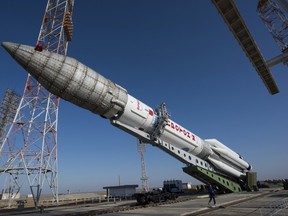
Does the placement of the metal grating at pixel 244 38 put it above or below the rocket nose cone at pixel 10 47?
below

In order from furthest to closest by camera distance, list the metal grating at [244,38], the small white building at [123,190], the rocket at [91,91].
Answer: the small white building at [123,190] < the rocket at [91,91] < the metal grating at [244,38]

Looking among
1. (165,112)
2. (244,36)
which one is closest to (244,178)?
(165,112)

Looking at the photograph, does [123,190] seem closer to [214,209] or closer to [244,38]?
[214,209]

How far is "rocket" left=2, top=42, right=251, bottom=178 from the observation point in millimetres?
17656

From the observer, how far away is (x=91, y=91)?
19.3 meters

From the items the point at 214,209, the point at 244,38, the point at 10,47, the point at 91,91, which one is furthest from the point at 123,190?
the point at 244,38

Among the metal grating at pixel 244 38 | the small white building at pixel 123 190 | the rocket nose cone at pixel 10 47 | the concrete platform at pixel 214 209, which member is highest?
the rocket nose cone at pixel 10 47

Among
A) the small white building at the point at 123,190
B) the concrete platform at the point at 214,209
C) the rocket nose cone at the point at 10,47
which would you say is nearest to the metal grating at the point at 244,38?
the concrete platform at the point at 214,209

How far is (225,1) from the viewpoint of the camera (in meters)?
11.3

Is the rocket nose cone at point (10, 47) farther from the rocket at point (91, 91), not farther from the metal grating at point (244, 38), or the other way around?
the metal grating at point (244, 38)

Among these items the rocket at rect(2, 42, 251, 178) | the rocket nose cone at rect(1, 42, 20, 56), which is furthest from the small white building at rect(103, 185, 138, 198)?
the rocket nose cone at rect(1, 42, 20, 56)

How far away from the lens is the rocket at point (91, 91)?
17.7m

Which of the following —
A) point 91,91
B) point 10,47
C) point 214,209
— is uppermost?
point 10,47

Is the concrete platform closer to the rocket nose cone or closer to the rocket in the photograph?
the rocket
